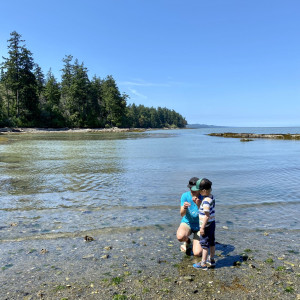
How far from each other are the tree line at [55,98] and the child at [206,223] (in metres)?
91.9

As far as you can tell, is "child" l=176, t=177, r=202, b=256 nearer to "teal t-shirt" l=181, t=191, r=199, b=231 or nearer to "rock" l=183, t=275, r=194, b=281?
"teal t-shirt" l=181, t=191, r=199, b=231

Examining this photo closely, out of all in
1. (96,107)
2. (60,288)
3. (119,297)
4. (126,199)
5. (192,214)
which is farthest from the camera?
(96,107)

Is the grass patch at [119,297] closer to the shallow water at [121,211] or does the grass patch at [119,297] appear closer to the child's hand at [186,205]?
the shallow water at [121,211]

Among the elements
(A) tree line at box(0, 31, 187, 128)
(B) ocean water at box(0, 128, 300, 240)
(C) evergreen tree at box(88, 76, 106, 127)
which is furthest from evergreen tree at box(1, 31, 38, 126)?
(B) ocean water at box(0, 128, 300, 240)

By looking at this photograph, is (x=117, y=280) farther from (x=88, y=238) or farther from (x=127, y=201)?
(x=127, y=201)

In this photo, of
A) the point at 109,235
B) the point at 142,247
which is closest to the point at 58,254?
the point at 109,235

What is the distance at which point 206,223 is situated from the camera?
5281 mm

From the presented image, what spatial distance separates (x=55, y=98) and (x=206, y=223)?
118652mm

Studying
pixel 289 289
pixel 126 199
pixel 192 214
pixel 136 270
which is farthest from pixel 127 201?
pixel 289 289

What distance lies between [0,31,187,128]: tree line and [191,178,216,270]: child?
91.9 m

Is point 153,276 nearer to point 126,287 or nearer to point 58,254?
point 126,287

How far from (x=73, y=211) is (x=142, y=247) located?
12.0 ft

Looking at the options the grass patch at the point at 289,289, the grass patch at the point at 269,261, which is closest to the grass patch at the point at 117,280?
the grass patch at the point at 289,289

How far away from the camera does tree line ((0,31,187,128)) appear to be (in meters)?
91.6
